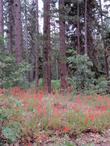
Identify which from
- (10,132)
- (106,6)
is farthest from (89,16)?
(10,132)

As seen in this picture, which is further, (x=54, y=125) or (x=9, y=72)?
(x=9, y=72)

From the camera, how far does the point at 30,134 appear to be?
6.13 meters

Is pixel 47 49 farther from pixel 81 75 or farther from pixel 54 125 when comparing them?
pixel 54 125

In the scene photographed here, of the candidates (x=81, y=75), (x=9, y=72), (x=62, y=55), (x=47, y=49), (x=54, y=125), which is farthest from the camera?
(x=62, y=55)

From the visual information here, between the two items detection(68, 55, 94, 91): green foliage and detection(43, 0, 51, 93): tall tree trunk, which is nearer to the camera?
detection(68, 55, 94, 91): green foliage

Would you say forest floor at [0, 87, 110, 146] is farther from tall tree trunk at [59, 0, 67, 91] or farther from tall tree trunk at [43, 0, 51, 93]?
tall tree trunk at [59, 0, 67, 91]

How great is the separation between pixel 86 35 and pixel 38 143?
21.2 m

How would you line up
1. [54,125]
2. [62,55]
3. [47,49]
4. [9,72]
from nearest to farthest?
1. [54,125]
2. [9,72]
3. [47,49]
4. [62,55]

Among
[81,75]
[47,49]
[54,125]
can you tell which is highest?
[47,49]

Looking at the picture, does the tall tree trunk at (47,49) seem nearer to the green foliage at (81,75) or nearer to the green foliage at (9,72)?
the green foliage at (81,75)

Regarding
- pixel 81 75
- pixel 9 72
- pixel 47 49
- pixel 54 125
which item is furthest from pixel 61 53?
pixel 54 125

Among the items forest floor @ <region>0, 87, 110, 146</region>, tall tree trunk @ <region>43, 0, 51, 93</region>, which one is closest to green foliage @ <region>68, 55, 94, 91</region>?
tall tree trunk @ <region>43, 0, 51, 93</region>

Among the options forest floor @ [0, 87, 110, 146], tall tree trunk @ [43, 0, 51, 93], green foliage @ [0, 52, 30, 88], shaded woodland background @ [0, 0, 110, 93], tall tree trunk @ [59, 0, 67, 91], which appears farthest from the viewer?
tall tree trunk @ [59, 0, 67, 91]

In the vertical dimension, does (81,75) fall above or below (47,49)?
below
